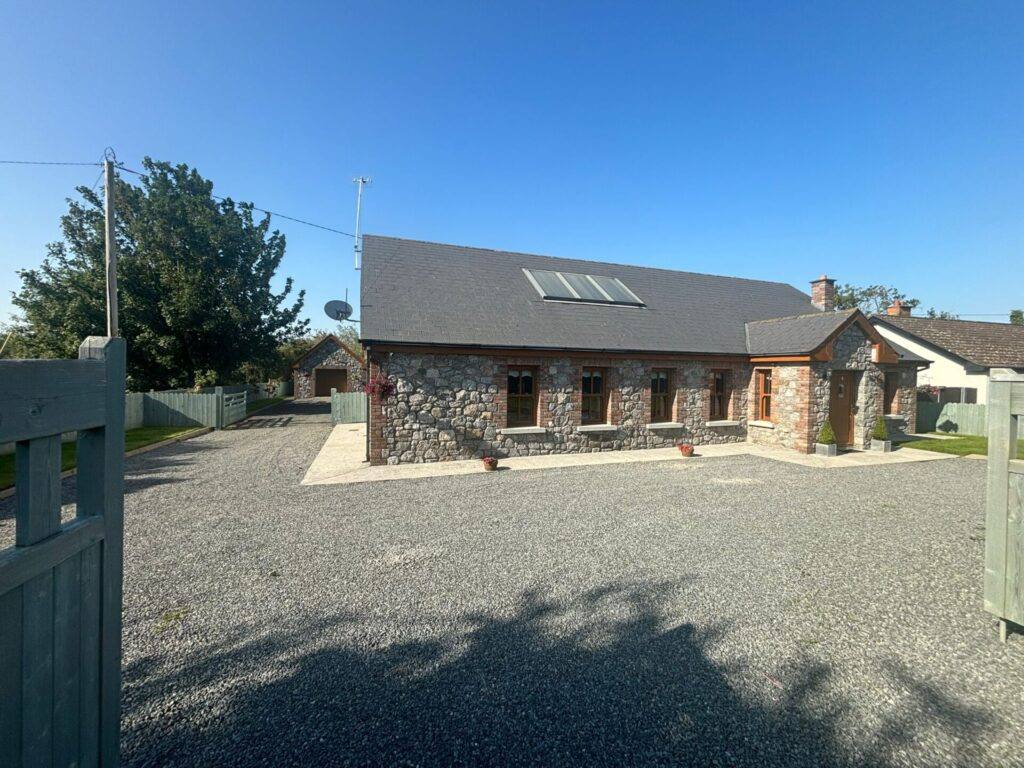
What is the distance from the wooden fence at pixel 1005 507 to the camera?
3.60 metres

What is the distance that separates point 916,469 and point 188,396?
23.6 m

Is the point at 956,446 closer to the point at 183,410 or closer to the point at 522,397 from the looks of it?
the point at 522,397

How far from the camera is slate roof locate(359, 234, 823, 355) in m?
11.4

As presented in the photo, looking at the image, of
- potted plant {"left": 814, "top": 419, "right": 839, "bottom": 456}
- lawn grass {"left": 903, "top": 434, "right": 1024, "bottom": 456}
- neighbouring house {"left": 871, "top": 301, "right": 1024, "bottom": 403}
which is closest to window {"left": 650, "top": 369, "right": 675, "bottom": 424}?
potted plant {"left": 814, "top": 419, "right": 839, "bottom": 456}

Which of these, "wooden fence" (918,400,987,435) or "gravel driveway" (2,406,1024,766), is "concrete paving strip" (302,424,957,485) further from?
"wooden fence" (918,400,987,435)

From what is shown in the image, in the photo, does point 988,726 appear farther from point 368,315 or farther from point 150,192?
point 150,192

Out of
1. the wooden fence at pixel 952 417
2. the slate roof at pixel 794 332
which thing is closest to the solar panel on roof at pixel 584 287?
the slate roof at pixel 794 332

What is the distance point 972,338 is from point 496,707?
2841 centimetres

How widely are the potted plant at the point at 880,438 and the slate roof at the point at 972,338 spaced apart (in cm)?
1007

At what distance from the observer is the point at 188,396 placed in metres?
17.8

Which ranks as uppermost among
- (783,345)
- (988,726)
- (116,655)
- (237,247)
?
(237,247)

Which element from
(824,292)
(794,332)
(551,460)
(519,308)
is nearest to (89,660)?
(551,460)

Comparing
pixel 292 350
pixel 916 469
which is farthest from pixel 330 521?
pixel 292 350

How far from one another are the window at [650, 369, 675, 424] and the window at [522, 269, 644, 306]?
121 inches
